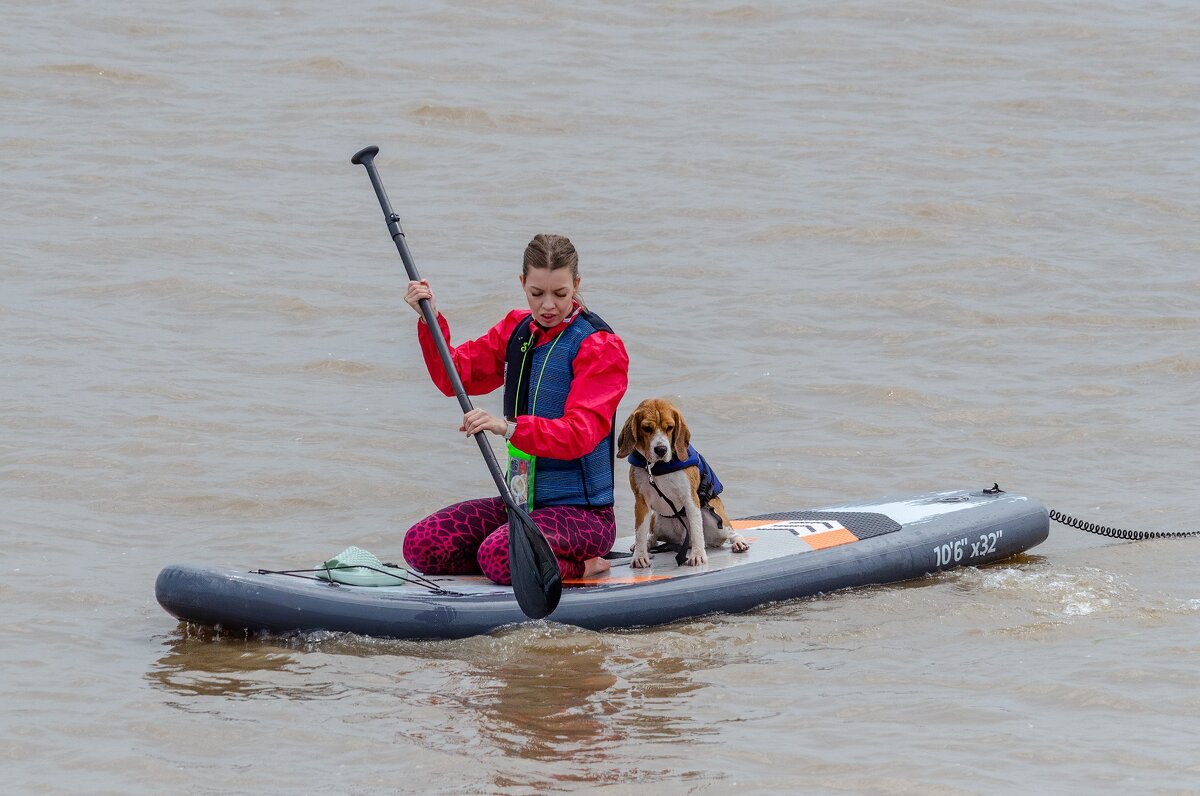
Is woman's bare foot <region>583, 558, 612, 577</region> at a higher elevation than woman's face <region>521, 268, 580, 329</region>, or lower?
lower

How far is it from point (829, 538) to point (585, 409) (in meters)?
1.42

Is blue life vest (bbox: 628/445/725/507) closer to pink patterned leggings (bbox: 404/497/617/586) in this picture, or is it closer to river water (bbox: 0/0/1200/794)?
pink patterned leggings (bbox: 404/497/617/586)

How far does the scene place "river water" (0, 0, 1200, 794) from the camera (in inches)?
182

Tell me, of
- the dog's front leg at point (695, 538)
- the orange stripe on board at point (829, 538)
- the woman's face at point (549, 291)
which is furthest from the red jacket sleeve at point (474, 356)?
the orange stripe on board at point (829, 538)

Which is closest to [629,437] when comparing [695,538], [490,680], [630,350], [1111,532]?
[695,538]

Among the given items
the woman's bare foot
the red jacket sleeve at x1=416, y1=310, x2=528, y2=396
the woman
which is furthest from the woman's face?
the woman's bare foot

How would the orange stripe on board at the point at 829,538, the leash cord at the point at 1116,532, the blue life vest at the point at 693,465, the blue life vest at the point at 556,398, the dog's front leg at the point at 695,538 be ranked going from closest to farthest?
the blue life vest at the point at 556,398 → the blue life vest at the point at 693,465 → the dog's front leg at the point at 695,538 → the orange stripe on board at the point at 829,538 → the leash cord at the point at 1116,532

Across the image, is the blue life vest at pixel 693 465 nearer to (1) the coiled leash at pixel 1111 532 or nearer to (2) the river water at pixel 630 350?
(2) the river water at pixel 630 350

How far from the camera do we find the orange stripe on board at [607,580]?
5613 millimetres

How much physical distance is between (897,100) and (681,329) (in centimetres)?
558

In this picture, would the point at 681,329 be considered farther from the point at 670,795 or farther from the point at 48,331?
the point at 670,795

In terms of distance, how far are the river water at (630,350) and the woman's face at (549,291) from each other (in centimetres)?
108

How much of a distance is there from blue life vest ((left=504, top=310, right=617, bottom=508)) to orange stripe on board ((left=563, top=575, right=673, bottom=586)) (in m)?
0.27

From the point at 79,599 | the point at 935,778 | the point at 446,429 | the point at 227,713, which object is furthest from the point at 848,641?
the point at 446,429
